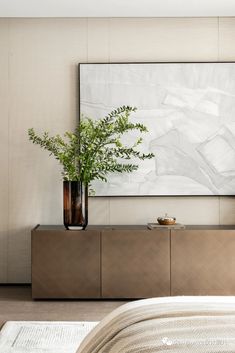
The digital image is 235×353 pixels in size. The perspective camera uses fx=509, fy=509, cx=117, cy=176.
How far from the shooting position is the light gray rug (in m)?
3.02

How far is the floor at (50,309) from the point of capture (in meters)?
3.65

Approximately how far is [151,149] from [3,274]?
1.75m

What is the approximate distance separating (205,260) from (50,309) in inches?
50.0

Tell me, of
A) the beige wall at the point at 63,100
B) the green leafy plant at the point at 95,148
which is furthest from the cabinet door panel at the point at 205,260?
the green leafy plant at the point at 95,148

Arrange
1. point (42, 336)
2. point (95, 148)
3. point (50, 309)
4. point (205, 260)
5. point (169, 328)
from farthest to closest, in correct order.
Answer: point (95, 148), point (205, 260), point (50, 309), point (42, 336), point (169, 328)

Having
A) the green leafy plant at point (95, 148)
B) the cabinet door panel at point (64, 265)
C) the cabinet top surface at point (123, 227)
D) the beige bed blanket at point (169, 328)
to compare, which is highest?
the green leafy plant at point (95, 148)

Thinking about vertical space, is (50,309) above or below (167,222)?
below

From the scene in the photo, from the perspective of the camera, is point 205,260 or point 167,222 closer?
point 205,260

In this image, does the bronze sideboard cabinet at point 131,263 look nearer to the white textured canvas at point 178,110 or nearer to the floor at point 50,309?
the floor at point 50,309

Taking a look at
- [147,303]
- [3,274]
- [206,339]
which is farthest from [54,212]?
[206,339]

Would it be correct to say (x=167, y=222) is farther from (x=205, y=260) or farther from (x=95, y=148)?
(x=95, y=148)

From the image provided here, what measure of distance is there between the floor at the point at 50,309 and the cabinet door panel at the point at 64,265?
9 cm

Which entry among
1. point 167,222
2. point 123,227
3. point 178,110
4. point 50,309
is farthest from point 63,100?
point 50,309

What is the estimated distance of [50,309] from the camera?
3.87 m
